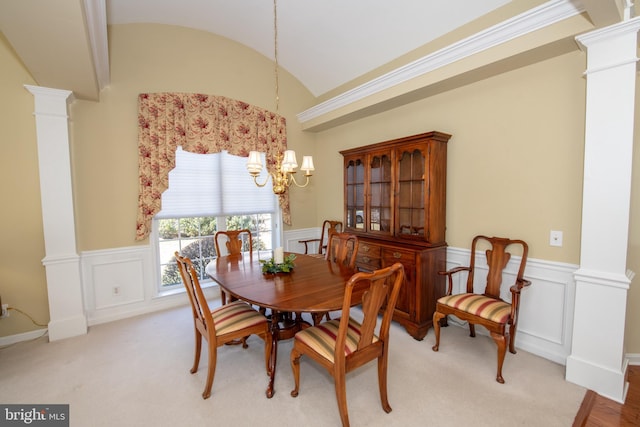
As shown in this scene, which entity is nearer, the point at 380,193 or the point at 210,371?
the point at 210,371

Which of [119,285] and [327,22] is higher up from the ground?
[327,22]

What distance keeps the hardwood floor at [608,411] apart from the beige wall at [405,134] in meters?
0.65

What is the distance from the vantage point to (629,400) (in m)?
1.95

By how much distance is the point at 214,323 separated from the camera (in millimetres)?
2098

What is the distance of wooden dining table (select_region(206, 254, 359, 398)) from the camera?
176 centimetres

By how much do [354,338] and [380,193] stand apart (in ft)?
6.36

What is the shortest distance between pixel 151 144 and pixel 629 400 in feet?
15.7

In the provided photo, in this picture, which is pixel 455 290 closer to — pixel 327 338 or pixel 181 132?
pixel 327 338

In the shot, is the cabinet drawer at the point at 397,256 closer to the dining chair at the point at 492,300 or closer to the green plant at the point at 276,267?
the dining chair at the point at 492,300

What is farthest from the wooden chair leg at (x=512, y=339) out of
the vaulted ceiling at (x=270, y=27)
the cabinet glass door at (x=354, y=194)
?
the vaulted ceiling at (x=270, y=27)

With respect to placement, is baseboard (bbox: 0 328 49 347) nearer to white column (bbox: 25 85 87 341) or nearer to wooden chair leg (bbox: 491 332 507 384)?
white column (bbox: 25 85 87 341)

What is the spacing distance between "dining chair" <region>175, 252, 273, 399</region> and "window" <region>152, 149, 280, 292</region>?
1818 mm

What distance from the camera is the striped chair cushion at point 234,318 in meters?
2.07

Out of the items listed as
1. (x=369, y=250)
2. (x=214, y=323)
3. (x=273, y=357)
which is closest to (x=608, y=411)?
(x=369, y=250)
